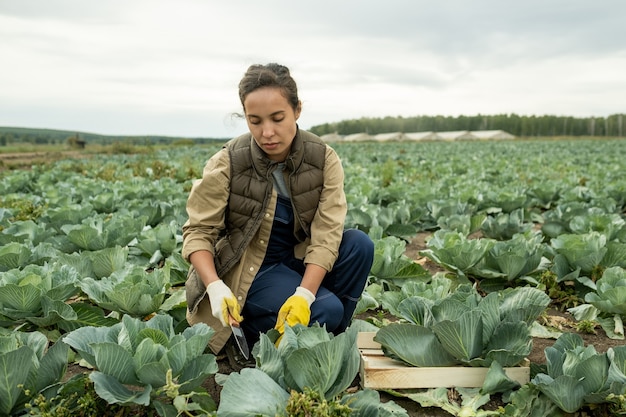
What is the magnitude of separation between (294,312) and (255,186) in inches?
25.5

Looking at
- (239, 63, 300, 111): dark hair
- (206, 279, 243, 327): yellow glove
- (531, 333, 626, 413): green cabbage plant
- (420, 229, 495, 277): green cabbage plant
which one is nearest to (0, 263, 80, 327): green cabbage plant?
(206, 279, 243, 327): yellow glove

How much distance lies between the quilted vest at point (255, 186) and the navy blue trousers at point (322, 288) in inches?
6.4

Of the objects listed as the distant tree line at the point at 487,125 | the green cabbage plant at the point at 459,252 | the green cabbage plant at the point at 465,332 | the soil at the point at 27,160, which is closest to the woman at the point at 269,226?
the green cabbage plant at the point at 465,332

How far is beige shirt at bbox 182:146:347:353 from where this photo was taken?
2.54m

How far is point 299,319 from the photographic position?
232 centimetres

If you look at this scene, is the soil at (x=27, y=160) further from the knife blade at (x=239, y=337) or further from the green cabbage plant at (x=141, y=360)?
the green cabbage plant at (x=141, y=360)

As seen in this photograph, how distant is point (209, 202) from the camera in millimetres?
2574

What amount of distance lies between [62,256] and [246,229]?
1550 millimetres

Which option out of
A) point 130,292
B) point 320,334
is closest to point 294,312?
point 320,334

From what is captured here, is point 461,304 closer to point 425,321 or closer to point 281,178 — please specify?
point 425,321

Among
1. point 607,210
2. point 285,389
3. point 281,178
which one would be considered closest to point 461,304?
point 285,389

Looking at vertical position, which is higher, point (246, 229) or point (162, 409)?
point (246, 229)

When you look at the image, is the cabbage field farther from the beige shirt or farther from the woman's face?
the woman's face

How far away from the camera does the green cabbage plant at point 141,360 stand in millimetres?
1812
